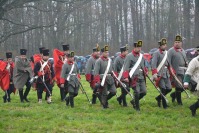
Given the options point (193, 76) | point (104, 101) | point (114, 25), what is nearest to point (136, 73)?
point (104, 101)

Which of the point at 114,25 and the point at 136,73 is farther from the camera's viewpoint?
the point at 114,25

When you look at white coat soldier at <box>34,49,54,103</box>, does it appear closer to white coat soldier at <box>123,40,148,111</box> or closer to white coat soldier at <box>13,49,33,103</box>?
white coat soldier at <box>13,49,33,103</box>

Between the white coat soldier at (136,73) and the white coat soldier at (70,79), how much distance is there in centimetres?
199

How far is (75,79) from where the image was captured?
12211mm

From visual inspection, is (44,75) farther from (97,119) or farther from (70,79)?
(97,119)

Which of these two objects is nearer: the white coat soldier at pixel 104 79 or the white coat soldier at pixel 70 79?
the white coat soldier at pixel 104 79

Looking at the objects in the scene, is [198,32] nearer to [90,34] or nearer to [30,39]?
[90,34]

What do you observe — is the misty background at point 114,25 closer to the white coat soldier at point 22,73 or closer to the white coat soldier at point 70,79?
the white coat soldier at point 22,73

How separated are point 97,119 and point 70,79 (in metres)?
2.57

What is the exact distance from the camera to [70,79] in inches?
478

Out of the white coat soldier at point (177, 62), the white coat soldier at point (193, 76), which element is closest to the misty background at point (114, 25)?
the white coat soldier at point (177, 62)

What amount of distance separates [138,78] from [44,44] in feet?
127

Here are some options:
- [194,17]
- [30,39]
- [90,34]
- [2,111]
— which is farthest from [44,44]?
[2,111]

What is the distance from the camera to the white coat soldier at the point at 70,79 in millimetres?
12078
